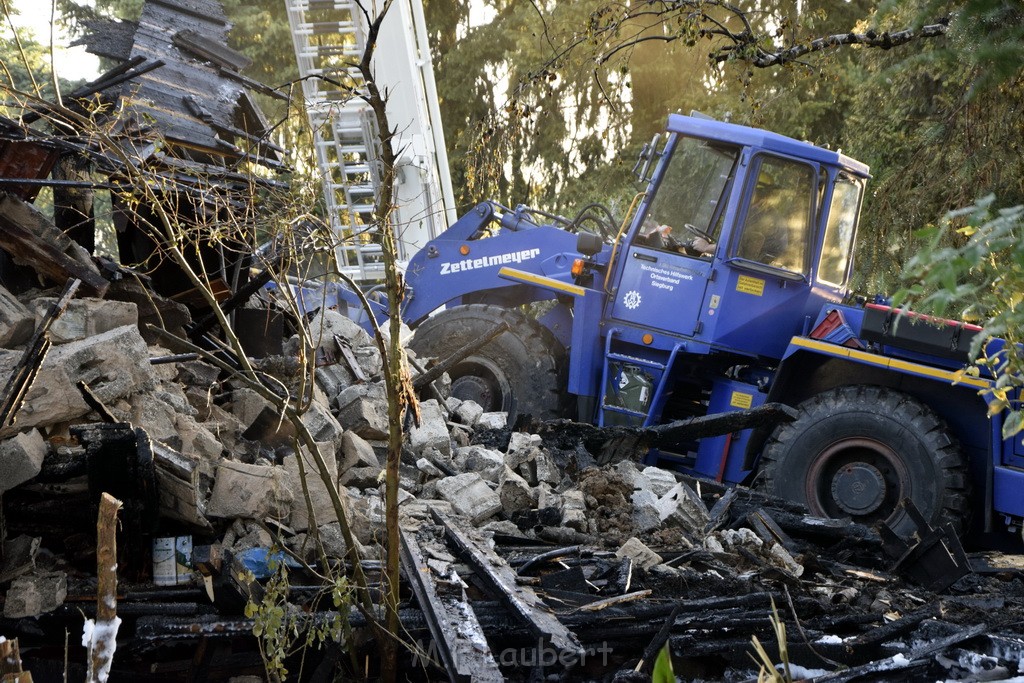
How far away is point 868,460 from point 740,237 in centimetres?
205

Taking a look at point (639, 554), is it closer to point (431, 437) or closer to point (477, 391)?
point (431, 437)

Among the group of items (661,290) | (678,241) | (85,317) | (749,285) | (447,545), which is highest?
(678,241)

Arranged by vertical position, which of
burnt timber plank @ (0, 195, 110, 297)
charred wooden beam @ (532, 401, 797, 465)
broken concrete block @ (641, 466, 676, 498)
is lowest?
broken concrete block @ (641, 466, 676, 498)

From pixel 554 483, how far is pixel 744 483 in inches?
70.1

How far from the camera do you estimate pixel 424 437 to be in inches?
325

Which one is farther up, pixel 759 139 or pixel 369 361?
pixel 759 139

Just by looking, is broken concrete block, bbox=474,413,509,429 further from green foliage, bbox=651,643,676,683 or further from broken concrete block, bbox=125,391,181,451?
green foliage, bbox=651,643,676,683

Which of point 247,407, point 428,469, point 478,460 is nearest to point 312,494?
point 428,469

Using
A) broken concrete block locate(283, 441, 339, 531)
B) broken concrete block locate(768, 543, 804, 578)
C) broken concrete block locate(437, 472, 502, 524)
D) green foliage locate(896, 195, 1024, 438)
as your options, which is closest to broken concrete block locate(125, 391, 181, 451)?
broken concrete block locate(283, 441, 339, 531)

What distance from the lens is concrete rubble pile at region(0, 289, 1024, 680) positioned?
485 cm

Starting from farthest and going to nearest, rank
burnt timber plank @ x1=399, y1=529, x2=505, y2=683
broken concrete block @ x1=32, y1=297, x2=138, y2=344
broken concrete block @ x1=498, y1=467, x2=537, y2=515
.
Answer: broken concrete block @ x1=498, y1=467, x2=537, y2=515, broken concrete block @ x1=32, y1=297, x2=138, y2=344, burnt timber plank @ x1=399, y1=529, x2=505, y2=683

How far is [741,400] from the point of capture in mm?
8875

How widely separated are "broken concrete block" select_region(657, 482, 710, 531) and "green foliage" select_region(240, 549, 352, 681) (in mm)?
2966

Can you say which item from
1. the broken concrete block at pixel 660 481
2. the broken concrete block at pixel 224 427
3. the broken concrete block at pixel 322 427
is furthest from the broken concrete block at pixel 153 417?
the broken concrete block at pixel 660 481
